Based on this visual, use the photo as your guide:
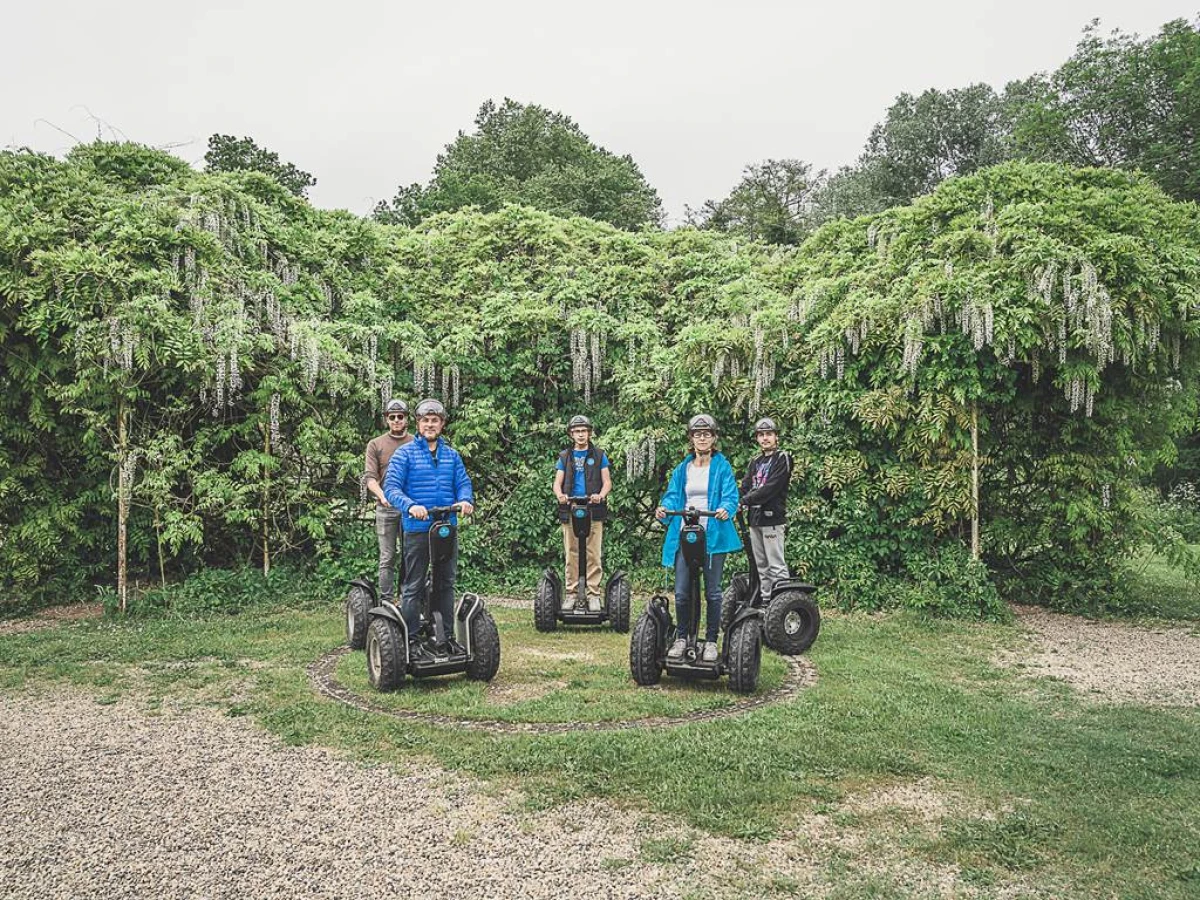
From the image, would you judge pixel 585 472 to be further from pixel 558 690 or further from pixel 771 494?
pixel 558 690

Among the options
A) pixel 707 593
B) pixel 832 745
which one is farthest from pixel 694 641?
pixel 832 745

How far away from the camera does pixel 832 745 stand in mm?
4336

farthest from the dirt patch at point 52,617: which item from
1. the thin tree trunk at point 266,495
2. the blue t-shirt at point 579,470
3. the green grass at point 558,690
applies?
the blue t-shirt at point 579,470

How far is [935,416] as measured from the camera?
8.05 metres

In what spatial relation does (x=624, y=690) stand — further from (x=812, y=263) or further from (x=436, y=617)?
(x=812, y=263)

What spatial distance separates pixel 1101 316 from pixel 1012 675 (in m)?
3.54

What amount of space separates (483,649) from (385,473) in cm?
150

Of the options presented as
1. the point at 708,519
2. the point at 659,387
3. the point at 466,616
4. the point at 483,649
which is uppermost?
the point at 659,387

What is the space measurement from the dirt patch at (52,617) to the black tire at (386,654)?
4.16 m

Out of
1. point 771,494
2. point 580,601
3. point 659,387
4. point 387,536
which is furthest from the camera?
point 659,387

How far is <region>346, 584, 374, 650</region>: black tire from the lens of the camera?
643cm

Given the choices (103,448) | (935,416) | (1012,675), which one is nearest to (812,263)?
(935,416)

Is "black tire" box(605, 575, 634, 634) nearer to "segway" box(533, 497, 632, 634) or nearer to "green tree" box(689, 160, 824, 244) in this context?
"segway" box(533, 497, 632, 634)

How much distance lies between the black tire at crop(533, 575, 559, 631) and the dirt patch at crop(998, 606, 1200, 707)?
3565mm
